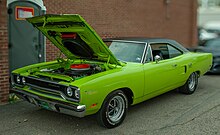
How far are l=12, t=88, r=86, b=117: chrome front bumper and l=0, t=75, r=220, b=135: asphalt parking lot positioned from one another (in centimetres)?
43

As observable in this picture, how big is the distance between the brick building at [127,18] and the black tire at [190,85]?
11.8 feet

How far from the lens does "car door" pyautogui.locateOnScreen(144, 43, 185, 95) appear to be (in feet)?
16.3

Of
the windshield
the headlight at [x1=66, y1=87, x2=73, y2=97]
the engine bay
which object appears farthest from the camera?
the windshield

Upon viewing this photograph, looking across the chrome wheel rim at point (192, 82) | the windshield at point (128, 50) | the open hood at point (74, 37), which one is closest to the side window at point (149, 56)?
the windshield at point (128, 50)

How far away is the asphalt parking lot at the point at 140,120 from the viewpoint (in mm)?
4227

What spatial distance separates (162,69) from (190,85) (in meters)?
1.69

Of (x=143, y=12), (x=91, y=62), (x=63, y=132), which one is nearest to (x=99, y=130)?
(x=63, y=132)

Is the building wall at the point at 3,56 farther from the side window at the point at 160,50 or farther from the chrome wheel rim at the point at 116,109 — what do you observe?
the side window at the point at 160,50

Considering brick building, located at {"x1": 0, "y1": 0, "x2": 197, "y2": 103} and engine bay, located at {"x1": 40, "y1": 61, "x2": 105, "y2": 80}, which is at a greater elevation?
brick building, located at {"x1": 0, "y1": 0, "x2": 197, "y2": 103}

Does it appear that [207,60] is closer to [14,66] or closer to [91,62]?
[91,62]

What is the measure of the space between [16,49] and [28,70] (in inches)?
83.4

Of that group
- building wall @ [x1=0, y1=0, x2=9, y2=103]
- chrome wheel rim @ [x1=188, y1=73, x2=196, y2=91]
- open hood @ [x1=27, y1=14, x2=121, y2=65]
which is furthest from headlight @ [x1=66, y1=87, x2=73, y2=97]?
chrome wheel rim @ [x1=188, y1=73, x2=196, y2=91]

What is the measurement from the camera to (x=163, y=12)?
12.5 m

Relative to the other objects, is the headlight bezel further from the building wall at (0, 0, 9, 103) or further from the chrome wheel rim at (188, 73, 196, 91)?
the chrome wheel rim at (188, 73, 196, 91)
